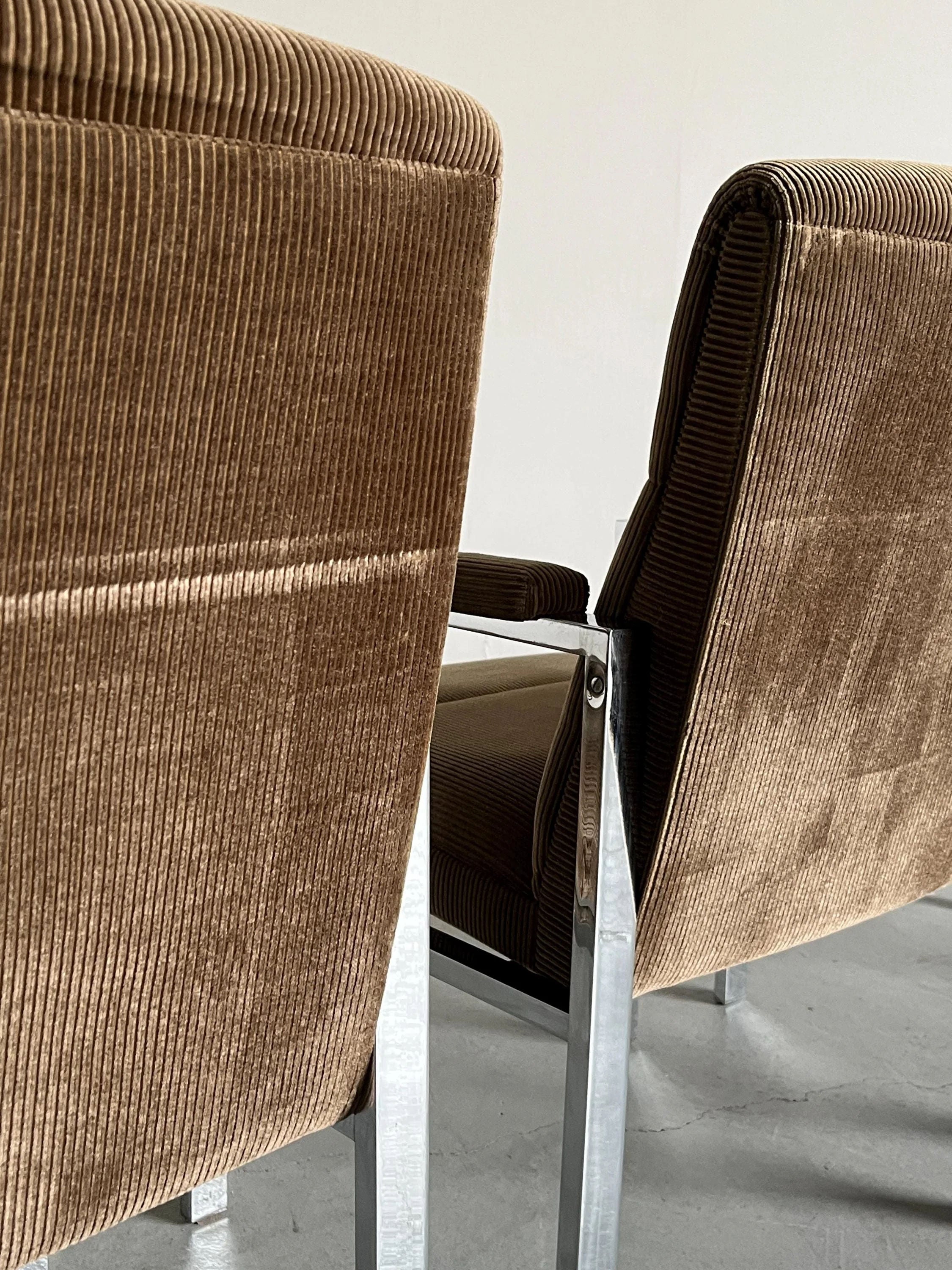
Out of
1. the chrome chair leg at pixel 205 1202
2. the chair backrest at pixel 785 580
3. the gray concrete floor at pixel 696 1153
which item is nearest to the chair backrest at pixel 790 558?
the chair backrest at pixel 785 580

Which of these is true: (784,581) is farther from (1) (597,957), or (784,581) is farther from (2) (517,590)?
(1) (597,957)

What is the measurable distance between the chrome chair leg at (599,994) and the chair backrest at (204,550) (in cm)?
28

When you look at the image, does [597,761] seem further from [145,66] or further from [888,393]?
[145,66]

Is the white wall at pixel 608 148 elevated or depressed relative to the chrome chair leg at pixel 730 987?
elevated

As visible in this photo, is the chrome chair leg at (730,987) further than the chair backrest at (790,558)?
Yes

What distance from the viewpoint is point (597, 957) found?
1.11 m

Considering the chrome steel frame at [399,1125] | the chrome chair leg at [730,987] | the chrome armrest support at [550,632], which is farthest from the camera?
the chrome chair leg at [730,987]

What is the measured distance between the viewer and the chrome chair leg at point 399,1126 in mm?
913

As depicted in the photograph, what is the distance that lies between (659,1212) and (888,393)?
3.20 feet

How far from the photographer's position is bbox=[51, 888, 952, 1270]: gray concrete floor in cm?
141

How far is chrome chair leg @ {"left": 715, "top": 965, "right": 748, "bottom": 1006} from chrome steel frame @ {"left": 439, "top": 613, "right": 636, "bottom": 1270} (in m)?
0.85

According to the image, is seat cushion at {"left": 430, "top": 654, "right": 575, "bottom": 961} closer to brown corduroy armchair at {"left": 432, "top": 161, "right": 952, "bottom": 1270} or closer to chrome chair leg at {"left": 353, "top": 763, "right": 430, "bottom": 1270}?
brown corduroy armchair at {"left": 432, "top": 161, "right": 952, "bottom": 1270}

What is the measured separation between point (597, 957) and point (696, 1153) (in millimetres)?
638

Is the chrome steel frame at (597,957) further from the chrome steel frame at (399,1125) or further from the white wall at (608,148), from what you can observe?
the white wall at (608,148)
